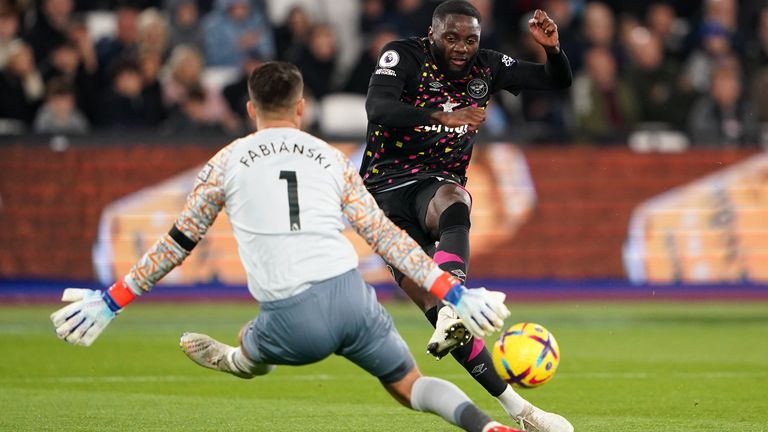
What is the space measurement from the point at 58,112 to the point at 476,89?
9.29m

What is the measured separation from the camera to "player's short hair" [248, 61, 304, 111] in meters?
6.17

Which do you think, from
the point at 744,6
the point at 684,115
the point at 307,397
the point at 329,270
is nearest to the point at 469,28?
the point at 329,270

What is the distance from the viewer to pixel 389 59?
→ 7.82 metres

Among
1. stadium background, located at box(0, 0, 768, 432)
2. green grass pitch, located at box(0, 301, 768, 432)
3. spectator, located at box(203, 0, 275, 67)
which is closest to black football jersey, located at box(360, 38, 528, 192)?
green grass pitch, located at box(0, 301, 768, 432)

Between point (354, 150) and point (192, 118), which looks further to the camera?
point (192, 118)

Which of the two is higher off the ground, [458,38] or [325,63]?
[458,38]

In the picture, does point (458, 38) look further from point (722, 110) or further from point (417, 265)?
point (722, 110)

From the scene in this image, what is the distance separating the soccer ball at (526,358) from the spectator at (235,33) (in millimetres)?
10542

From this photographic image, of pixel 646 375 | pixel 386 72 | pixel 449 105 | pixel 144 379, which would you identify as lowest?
pixel 646 375

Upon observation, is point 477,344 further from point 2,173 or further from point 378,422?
point 2,173

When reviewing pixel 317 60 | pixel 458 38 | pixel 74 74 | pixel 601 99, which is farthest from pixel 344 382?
pixel 601 99

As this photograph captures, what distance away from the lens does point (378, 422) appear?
833 centimetres

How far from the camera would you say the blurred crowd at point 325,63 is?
1673 cm

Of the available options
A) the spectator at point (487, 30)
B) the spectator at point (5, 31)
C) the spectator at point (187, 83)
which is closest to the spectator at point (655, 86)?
the spectator at point (487, 30)
